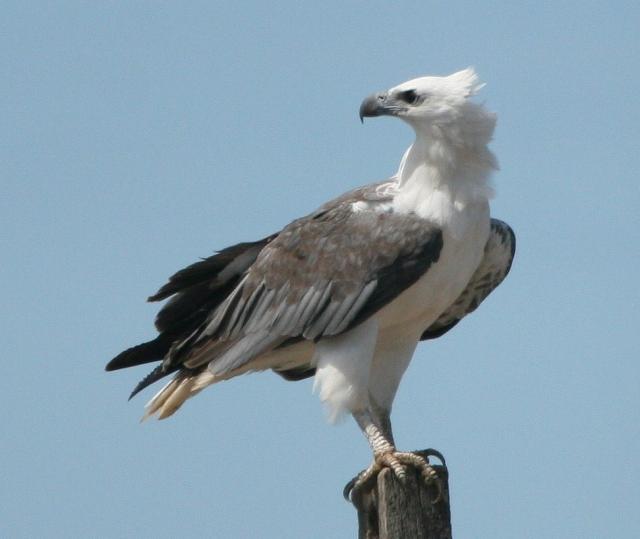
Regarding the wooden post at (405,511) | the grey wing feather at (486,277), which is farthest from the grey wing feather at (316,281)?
the wooden post at (405,511)

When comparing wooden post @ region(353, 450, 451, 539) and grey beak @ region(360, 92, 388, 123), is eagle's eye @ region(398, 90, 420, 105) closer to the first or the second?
grey beak @ region(360, 92, 388, 123)

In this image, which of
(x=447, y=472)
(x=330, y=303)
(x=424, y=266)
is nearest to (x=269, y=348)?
(x=330, y=303)

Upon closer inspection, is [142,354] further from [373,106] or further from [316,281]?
[373,106]

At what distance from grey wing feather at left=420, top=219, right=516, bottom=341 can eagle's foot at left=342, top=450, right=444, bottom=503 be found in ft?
6.07

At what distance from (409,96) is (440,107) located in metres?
0.23

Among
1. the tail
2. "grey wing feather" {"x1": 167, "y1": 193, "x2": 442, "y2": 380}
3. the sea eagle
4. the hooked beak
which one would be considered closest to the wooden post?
the sea eagle

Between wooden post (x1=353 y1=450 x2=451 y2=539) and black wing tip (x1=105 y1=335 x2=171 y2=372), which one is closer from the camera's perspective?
wooden post (x1=353 y1=450 x2=451 y2=539)

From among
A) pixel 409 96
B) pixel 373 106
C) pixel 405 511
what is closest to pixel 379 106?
pixel 373 106

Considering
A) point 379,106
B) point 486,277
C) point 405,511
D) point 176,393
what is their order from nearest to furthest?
point 405,511 < point 379,106 < point 176,393 < point 486,277

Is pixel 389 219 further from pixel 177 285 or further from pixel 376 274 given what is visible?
pixel 177 285

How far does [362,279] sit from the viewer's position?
9.87m

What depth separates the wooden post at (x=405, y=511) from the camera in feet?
26.2

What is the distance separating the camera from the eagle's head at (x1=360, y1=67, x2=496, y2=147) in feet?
32.6

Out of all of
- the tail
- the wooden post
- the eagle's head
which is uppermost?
the eagle's head
